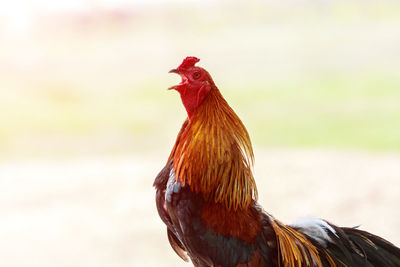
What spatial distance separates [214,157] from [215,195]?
119mm

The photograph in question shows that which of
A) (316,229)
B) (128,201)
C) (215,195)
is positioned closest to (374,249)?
(316,229)

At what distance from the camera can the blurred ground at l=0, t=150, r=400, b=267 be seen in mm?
2896

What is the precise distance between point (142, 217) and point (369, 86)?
167cm

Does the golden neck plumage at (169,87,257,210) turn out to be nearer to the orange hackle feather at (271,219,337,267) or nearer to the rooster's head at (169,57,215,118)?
the rooster's head at (169,57,215,118)

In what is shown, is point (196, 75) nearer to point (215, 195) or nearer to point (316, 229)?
point (215, 195)

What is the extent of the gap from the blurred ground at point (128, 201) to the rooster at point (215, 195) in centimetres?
118

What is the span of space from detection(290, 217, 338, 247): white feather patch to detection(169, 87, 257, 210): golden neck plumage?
0.27m

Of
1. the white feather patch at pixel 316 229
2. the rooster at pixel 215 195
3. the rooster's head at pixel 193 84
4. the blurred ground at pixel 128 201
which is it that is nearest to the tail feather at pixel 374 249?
the white feather patch at pixel 316 229

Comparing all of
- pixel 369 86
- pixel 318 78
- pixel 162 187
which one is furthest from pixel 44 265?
pixel 369 86

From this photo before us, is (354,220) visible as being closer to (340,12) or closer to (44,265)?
(340,12)

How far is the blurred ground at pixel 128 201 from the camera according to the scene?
290 cm

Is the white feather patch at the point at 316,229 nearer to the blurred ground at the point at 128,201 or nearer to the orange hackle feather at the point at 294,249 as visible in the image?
the orange hackle feather at the point at 294,249

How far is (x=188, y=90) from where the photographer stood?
5.22ft

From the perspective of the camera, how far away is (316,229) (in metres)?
1.75
